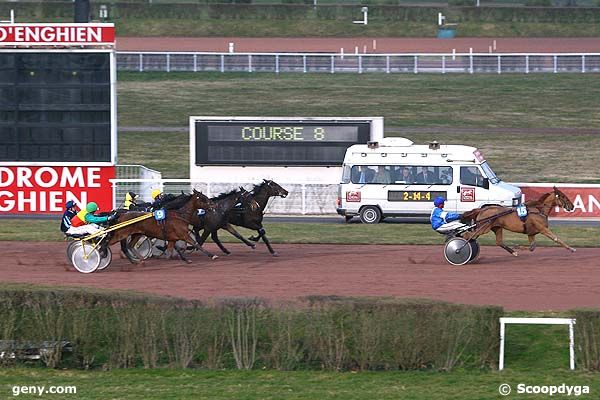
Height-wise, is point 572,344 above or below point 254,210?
below

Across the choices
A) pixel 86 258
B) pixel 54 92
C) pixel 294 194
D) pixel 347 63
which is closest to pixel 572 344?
pixel 86 258

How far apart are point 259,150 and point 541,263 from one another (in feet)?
32.2

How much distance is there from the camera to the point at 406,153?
25828 mm

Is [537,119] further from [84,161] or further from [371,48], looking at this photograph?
[84,161]

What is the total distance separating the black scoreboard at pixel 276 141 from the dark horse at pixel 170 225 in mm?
8444

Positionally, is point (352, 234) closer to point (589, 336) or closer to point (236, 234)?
point (236, 234)

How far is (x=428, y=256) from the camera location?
1986 centimetres

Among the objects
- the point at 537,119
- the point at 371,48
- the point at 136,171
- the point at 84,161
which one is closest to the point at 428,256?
the point at 84,161

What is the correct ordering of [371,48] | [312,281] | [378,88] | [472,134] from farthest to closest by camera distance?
[371,48] < [378,88] < [472,134] < [312,281]

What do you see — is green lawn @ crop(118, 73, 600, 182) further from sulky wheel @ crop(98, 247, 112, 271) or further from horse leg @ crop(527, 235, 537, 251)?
sulky wheel @ crop(98, 247, 112, 271)

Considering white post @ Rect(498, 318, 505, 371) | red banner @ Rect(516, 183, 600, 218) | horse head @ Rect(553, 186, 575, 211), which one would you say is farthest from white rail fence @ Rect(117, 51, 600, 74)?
white post @ Rect(498, 318, 505, 371)

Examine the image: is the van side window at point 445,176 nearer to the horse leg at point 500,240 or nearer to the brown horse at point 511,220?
the horse leg at point 500,240

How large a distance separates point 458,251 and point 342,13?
125ft

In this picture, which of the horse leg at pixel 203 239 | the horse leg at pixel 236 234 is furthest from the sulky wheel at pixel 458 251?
the horse leg at pixel 203 239
